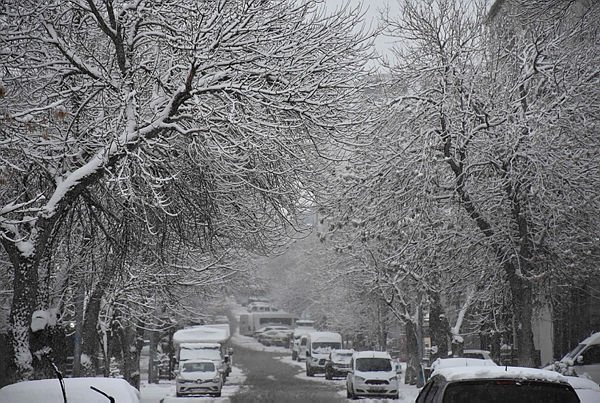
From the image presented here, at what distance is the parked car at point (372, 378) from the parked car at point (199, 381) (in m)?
5.52

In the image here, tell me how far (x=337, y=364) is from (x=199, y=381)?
13494 mm

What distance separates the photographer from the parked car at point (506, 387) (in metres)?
8.95

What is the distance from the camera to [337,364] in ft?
153

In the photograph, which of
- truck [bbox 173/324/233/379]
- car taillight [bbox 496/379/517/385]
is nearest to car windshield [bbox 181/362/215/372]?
truck [bbox 173/324/233/379]

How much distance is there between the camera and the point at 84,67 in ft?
52.4

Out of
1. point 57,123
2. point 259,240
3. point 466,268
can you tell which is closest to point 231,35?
point 57,123

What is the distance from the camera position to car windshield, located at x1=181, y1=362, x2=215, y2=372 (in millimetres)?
35875

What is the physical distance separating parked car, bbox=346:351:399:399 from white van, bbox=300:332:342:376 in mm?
16815

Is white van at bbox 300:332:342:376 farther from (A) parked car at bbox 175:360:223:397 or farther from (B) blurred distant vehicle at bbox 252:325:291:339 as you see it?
(B) blurred distant vehicle at bbox 252:325:291:339

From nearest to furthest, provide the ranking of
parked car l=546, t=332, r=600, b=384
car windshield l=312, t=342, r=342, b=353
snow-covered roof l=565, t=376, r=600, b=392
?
snow-covered roof l=565, t=376, r=600, b=392 < parked car l=546, t=332, r=600, b=384 < car windshield l=312, t=342, r=342, b=353

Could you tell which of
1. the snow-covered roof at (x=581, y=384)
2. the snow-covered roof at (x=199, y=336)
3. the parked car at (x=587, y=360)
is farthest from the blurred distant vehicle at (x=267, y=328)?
the snow-covered roof at (x=581, y=384)

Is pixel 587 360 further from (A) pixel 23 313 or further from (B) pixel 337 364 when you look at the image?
(B) pixel 337 364

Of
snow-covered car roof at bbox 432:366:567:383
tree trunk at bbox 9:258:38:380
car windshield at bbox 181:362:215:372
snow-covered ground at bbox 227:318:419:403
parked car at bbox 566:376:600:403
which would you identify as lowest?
snow-covered ground at bbox 227:318:419:403

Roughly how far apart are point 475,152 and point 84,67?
10691 mm
